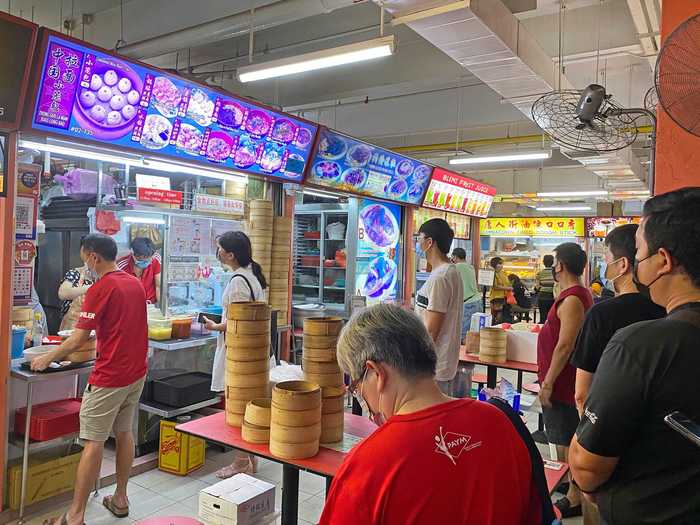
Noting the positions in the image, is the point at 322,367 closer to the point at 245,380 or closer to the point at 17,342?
the point at 245,380

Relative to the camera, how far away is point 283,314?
5.88m

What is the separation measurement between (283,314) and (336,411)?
136 inches

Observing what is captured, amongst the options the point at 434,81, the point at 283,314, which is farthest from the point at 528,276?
the point at 283,314

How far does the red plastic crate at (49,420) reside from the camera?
140 inches

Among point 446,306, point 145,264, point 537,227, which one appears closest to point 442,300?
point 446,306

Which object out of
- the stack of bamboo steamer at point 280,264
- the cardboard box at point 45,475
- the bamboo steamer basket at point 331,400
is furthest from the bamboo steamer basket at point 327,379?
the stack of bamboo steamer at point 280,264

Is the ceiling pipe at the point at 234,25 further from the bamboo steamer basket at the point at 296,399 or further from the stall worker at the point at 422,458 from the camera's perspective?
the stall worker at the point at 422,458

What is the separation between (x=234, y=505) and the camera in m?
2.58

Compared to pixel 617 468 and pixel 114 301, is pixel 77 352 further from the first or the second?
pixel 617 468

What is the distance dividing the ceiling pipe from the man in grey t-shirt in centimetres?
242

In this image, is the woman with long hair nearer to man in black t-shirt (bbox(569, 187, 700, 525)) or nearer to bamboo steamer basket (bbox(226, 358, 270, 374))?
bamboo steamer basket (bbox(226, 358, 270, 374))

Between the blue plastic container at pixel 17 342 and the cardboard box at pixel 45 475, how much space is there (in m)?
0.73

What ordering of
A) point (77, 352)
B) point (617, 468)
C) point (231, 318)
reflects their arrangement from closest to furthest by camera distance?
point (617, 468) → point (231, 318) → point (77, 352)

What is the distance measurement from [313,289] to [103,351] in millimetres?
4707
